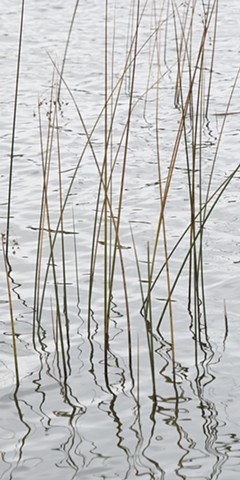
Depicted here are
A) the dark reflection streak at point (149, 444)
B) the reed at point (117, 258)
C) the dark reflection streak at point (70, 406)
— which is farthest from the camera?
the reed at point (117, 258)

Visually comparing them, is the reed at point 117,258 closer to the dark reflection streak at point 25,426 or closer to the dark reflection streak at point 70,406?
the dark reflection streak at point 70,406

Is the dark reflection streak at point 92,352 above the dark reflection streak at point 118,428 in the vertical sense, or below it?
below

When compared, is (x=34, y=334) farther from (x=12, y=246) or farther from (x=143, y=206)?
(x=143, y=206)

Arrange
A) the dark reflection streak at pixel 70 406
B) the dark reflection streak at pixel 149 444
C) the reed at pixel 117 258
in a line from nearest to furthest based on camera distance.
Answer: the dark reflection streak at pixel 149 444
the dark reflection streak at pixel 70 406
the reed at pixel 117 258

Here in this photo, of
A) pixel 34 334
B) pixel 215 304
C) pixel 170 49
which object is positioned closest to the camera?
pixel 34 334

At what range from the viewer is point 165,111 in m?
7.93

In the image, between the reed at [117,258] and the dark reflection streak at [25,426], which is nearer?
the dark reflection streak at [25,426]

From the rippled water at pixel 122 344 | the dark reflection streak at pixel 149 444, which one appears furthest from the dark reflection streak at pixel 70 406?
the dark reflection streak at pixel 149 444

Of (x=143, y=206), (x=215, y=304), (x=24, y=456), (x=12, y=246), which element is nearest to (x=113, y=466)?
(x=24, y=456)

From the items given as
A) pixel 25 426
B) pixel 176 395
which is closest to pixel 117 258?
pixel 176 395

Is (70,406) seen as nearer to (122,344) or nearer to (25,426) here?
(25,426)

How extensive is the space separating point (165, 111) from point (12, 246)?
3.24 m

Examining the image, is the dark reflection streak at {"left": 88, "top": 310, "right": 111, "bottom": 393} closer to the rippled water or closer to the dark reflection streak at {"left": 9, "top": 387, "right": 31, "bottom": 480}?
the rippled water

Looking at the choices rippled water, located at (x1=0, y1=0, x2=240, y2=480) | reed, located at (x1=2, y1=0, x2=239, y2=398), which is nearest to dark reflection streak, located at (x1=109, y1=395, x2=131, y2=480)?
rippled water, located at (x1=0, y1=0, x2=240, y2=480)
